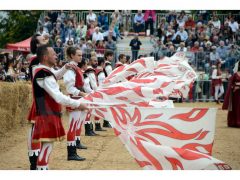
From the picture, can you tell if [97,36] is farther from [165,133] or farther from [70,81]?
[165,133]

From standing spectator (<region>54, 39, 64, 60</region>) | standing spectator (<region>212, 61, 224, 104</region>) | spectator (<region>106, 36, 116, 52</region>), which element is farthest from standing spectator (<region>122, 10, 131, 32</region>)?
standing spectator (<region>212, 61, 224, 104</region>)

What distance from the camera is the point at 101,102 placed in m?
9.91

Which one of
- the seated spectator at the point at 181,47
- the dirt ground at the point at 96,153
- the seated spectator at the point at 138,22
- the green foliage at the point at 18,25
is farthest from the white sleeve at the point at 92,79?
the green foliage at the point at 18,25

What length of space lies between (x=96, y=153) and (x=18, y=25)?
2885 cm

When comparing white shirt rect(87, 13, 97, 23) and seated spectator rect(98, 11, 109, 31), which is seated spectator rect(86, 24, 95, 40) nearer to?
white shirt rect(87, 13, 97, 23)

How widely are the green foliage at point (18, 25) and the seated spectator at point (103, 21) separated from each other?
10256mm

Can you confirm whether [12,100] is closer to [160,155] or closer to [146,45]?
[160,155]

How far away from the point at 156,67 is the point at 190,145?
11.2 ft

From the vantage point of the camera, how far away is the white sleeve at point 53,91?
346 inches

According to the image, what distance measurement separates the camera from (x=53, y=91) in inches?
346

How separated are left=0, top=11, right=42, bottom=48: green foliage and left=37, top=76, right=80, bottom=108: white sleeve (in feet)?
104

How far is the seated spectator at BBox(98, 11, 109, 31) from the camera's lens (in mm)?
30500

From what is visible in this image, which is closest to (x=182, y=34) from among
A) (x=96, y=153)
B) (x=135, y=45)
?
(x=135, y=45)

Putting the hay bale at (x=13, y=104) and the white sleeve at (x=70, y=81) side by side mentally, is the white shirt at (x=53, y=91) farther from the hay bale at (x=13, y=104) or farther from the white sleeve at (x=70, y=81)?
the hay bale at (x=13, y=104)
